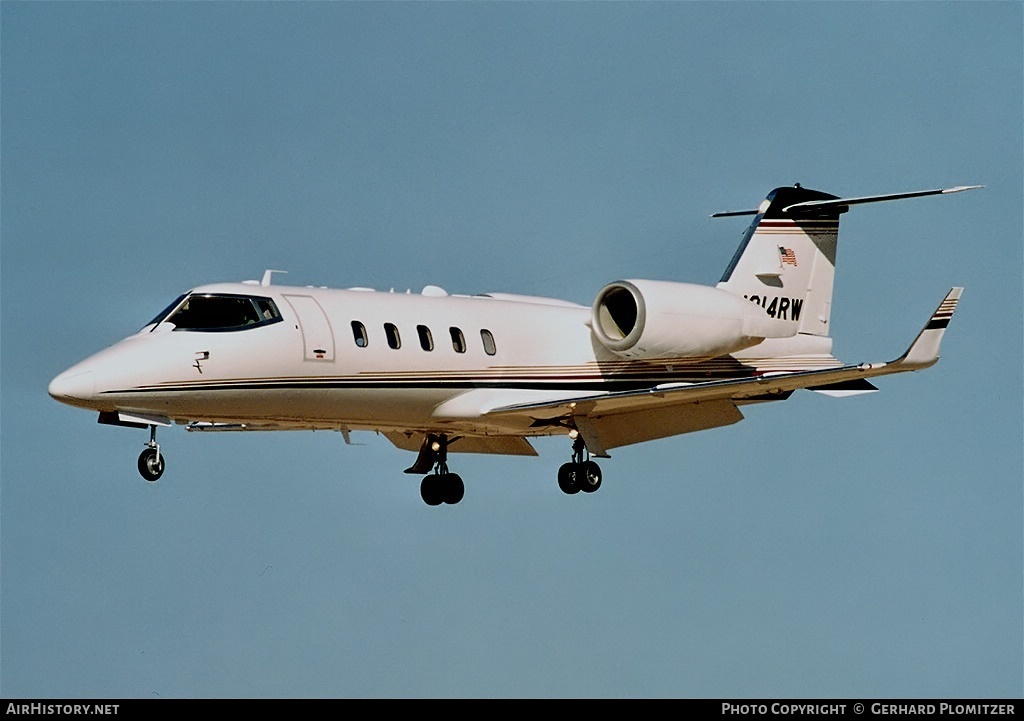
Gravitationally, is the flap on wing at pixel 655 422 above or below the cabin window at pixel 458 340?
below

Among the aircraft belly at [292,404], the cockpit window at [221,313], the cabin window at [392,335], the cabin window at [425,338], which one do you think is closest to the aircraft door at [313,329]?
the cockpit window at [221,313]

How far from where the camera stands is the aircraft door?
27.2m

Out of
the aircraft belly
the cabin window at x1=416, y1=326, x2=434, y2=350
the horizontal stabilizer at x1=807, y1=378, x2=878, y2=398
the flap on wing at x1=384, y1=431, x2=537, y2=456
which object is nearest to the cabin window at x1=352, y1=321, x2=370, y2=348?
the aircraft belly

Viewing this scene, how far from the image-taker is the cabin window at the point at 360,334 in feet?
91.1

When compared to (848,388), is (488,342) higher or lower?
higher

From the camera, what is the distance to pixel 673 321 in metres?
29.6

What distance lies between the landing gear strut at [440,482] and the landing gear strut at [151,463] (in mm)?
6411

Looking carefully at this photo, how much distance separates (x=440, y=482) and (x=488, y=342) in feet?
9.12

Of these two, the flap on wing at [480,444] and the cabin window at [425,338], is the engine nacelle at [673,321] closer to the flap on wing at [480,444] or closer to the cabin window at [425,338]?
the flap on wing at [480,444]

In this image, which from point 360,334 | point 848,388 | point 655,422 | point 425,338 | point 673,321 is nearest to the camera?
point 360,334

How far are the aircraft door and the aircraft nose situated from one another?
131 inches

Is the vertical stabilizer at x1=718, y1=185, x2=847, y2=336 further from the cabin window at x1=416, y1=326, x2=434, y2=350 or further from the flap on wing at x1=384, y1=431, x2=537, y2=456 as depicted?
the cabin window at x1=416, y1=326, x2=434, y2=350

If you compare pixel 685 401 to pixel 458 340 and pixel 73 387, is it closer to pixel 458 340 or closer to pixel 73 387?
pixel 458 340

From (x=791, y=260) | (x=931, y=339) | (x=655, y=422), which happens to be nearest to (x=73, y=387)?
(x=655, y=422)
